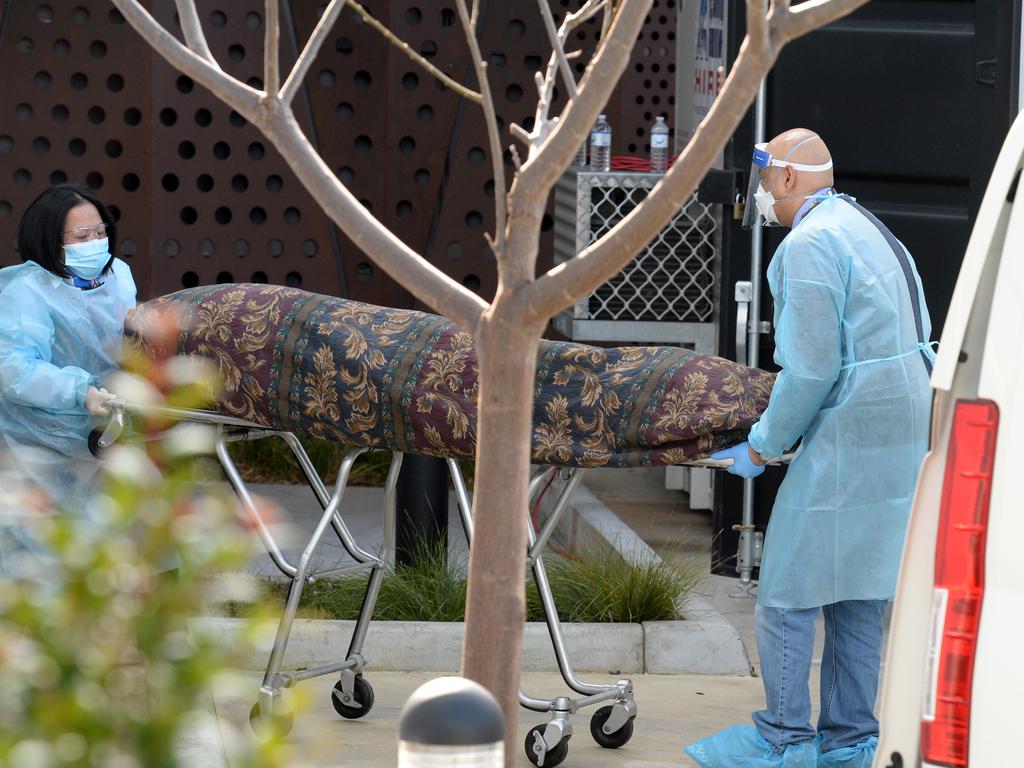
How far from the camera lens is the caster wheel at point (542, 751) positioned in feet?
13.9

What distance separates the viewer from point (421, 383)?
4031 mm

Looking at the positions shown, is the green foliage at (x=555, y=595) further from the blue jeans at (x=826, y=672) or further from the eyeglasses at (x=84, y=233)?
the eyeglasses at (x=84, y=233)

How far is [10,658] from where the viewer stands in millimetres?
1435

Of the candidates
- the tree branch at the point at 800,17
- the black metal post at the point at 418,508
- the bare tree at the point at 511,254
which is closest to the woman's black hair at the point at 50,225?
the black metal post at the point at 418,508

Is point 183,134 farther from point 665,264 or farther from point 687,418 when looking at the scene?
point 687,418

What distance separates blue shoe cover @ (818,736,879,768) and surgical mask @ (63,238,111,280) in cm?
238

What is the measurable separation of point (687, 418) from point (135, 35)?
5.51 metres

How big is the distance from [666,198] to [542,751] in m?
2.16

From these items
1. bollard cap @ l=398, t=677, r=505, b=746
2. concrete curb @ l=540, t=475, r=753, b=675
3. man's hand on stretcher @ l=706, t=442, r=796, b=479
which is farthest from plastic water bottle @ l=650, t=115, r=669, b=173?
bollard cap @ l=398, t=677, r=505, b=746

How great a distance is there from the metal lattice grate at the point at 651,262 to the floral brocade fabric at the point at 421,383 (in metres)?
2.44

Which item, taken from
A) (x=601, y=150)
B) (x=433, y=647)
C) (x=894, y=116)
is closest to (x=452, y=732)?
(x=433, y=647)

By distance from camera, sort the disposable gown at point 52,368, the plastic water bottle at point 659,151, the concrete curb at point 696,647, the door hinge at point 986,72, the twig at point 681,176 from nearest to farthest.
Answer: the twig at point 681,176, the disposable gown at point 52,368, the door hinge at point 986,72, the concrete curb at point 696,647, the plastic water bottle at point 659,151

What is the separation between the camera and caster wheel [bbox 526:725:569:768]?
4.23 meters

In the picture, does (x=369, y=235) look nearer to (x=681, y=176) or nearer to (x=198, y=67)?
(x=198, y=67)
